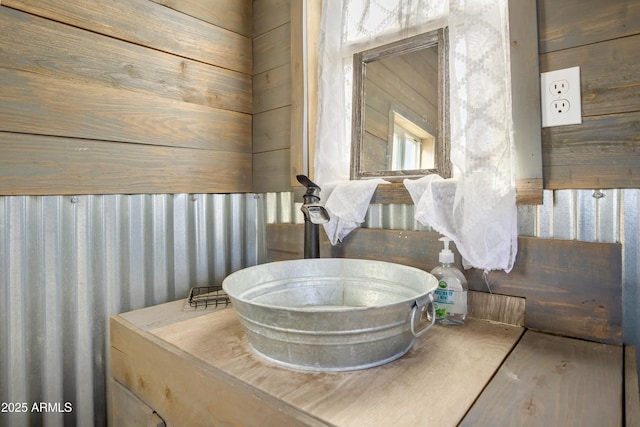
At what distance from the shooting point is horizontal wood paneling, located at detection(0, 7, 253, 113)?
0.98 metres

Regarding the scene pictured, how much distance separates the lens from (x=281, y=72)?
149 centimetres

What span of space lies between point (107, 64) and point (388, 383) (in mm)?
1220

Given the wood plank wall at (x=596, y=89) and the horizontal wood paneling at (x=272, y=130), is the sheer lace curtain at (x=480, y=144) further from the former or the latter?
the horizontal wood paneling at (x=272, y=130)

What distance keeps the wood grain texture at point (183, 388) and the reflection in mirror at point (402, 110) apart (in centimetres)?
80

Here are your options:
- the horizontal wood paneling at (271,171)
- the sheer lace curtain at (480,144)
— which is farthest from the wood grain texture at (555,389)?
the horizontal wood paneling at (271,171)

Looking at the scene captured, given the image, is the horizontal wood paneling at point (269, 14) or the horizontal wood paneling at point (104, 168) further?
the horizontal wood paneling at point (269, 14)

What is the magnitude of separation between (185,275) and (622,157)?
1349 millimetres

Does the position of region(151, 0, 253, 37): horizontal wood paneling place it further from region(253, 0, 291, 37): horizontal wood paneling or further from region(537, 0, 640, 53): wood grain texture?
region(537, 0, 640, 53): wood grain texture

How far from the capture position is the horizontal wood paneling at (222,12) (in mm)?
1337

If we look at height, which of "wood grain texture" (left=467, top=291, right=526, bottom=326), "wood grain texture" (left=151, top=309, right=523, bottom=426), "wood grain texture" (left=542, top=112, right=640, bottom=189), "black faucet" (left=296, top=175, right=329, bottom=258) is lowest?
"wood grain texture" (left=151, top=309, right=523, bottom=426)

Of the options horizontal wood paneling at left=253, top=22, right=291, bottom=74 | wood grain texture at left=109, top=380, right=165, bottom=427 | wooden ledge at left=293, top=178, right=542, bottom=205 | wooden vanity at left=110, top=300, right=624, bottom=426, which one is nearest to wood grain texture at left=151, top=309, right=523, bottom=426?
wooden vanity at left=110, top=300, right=624, bottom=426

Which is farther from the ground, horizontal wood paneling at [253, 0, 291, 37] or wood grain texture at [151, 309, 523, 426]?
horizontal wood paneling at [253, 0, 291, 37]

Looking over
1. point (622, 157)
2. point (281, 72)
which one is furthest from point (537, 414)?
point (281, 72)

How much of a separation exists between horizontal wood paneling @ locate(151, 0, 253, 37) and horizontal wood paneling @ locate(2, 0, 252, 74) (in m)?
0.02
